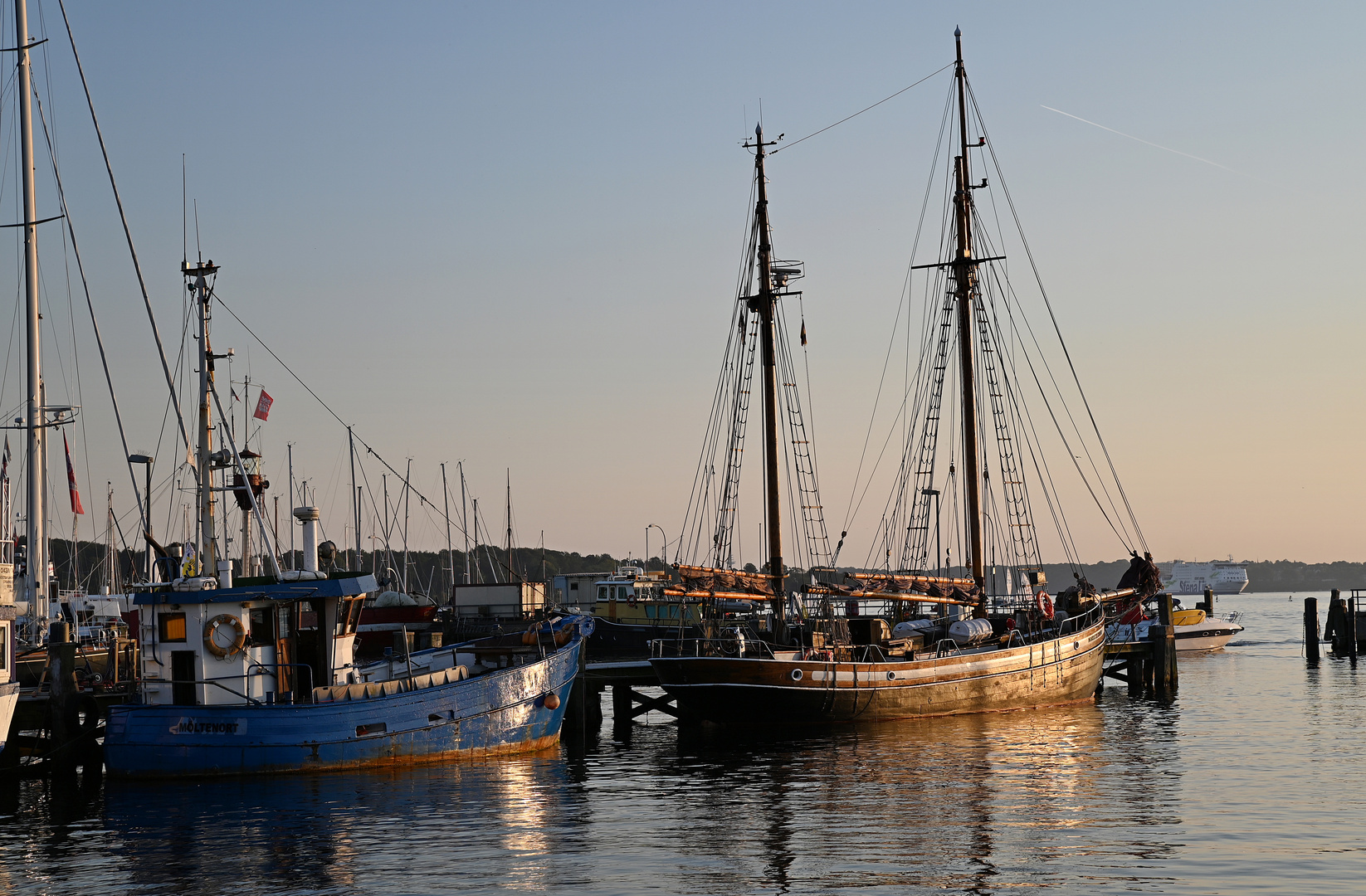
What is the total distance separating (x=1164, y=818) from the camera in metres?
24.3

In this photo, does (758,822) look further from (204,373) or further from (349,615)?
(204,373)

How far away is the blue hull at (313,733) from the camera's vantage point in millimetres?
28344

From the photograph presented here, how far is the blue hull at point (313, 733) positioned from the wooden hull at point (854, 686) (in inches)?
266

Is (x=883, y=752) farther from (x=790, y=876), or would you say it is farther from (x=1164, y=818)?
(x=790, y=876)

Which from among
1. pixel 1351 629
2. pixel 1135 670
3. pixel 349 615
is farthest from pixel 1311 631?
pixel 349 615

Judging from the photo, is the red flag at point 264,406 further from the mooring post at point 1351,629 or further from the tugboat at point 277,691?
the mooring post at point 1351,629

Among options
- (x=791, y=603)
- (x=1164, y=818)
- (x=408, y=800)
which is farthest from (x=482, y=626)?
(x=1164, y=818)

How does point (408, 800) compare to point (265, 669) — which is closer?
point (408, 800)

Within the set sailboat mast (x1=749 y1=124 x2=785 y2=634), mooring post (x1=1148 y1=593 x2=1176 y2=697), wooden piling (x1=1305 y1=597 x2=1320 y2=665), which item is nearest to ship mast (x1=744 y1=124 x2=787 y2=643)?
sailboat mast (x1=749 y1=124 x2=785 y2=634)

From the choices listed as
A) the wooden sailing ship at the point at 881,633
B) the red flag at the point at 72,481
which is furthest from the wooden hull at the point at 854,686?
the red flag at the point at 72,481

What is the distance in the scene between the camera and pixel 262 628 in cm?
2973

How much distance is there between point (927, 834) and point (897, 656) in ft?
60.3

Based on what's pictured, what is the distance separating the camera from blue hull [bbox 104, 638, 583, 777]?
28.3m

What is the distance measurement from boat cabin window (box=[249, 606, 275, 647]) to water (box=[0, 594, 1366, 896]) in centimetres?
300
